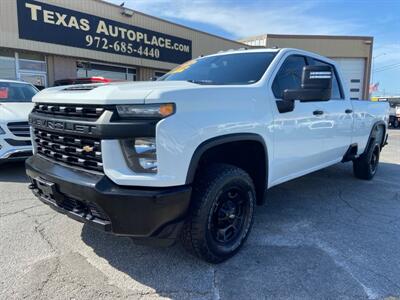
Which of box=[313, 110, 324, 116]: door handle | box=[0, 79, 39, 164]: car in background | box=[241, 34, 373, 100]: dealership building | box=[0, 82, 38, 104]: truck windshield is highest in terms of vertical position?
box=[241, 34, 373, 100]: dealership building

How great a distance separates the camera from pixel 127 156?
2.35 m

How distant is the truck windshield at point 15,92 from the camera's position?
674 centimetres

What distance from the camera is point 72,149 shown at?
8.59 ft

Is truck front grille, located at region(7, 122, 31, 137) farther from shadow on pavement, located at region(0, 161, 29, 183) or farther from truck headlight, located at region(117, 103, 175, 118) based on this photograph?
truck headlight, located at region(117, 103, 175, 118)

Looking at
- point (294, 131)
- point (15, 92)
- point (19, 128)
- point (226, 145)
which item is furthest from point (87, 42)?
point (226, 145)

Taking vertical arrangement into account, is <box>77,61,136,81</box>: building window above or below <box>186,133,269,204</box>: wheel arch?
above

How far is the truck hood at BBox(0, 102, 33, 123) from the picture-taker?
18.5 ft

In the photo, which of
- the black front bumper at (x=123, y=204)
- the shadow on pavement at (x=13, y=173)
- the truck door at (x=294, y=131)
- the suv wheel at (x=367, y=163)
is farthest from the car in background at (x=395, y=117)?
the black front bumper at (x=123, y=204)

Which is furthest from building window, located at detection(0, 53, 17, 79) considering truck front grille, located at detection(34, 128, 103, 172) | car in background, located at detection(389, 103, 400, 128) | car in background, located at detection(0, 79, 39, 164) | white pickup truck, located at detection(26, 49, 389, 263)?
car in background, located at detection(389, 103, 400, 128)

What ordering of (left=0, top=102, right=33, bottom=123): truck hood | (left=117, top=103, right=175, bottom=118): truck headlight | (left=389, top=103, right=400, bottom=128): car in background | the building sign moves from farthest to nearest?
1. (left=389, top=103, right=400, bottom=128): car in background
2. the building sign
3. (left=0, top=102, right=33, bottom=123): truck hood
4. (left=117, top=103, right=175, bottom=118): truck headlight

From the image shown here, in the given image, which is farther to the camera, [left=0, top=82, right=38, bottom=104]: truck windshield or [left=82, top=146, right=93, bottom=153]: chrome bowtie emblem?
[left=0, top=82, right=38, bottom=104]: truck windshield

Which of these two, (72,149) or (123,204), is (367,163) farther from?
(72,149)

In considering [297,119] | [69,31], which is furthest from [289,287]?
[69,31]

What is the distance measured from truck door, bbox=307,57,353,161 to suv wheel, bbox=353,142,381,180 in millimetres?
1088
